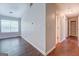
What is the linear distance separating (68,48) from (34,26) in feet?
2.18

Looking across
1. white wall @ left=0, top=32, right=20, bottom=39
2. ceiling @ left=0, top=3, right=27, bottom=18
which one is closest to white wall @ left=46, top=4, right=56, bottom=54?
ceiling @ left=0, top=3, right=27, bottom=18

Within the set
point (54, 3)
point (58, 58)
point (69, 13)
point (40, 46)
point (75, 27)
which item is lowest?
point (58, 58)

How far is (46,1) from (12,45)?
0.82m

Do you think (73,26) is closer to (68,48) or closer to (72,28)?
(72,28)

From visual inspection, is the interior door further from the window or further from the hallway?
the window

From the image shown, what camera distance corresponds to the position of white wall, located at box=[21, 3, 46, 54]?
5.23 feet

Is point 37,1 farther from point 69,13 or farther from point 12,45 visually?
point 12,45

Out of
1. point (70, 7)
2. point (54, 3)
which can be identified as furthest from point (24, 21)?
point (70, 7)

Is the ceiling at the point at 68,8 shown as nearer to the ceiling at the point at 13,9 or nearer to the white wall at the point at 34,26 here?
the white wall at the point at 34,26

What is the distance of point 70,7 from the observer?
61.0 inches

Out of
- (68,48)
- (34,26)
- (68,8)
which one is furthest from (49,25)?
(68,48)

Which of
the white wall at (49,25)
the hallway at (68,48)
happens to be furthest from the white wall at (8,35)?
the hallway at (68,48)

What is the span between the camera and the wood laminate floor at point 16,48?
1.51 metres

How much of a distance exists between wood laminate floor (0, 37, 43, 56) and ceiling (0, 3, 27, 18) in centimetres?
37
